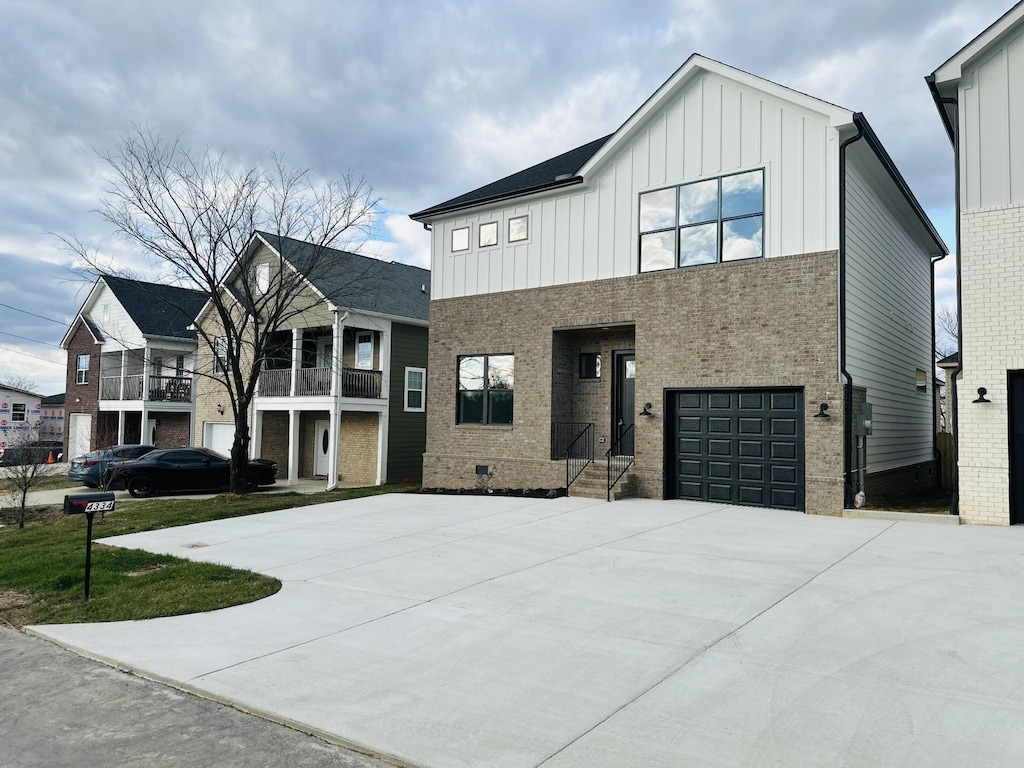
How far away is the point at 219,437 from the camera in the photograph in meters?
29.1

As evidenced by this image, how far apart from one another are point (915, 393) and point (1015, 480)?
25.9ft

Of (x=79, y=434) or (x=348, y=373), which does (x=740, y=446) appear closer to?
(x=348, y=373)

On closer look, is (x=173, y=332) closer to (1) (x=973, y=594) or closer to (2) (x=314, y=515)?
(2) (x=314, y=515)

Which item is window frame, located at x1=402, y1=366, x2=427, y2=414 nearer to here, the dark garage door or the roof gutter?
the roof gutter

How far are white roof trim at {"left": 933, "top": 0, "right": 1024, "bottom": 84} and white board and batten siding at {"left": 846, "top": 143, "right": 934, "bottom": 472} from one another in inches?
75.5

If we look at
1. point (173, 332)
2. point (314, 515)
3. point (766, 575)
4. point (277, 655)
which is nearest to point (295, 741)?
point (277, 655)

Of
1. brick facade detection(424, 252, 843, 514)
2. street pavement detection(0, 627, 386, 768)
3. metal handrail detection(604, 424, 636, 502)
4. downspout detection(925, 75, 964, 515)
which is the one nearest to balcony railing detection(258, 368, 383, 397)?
brick facade detection(424, 252, 843, 514)

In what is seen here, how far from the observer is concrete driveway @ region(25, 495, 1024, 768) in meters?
4.15

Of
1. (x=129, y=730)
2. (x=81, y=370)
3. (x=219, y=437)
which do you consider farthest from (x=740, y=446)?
(x=81, y=370)

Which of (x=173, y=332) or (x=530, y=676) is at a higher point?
(x=173, y=332)

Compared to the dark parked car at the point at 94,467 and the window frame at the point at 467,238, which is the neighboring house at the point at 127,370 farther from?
the window frame at the point at 467,238

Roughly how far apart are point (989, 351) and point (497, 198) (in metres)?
10.8

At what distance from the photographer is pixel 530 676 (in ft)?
16.9

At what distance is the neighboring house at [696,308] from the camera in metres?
13.3
